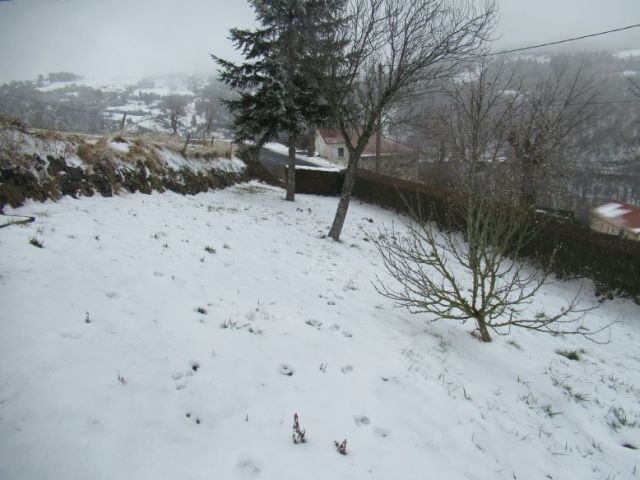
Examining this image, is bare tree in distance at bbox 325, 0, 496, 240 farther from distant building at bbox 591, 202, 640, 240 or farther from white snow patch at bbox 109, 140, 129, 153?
distant building at bbox 591, 202, 640, 240

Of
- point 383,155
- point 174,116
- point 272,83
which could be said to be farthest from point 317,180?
point 174,116

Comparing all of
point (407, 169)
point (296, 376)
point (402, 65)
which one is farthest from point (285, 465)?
point (407, 169)

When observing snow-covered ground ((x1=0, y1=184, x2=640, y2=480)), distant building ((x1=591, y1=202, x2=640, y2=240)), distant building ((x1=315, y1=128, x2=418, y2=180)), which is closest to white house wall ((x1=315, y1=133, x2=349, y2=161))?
distant building ((x1=315, y1=128, x2=418, y2=180))

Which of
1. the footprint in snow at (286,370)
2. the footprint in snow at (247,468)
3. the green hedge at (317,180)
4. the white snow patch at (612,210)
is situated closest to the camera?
the footprint in snow at (247,468)

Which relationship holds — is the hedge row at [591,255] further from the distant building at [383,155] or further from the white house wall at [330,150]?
the white house wall at [330,150]

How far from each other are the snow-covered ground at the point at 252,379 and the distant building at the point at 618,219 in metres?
34.9

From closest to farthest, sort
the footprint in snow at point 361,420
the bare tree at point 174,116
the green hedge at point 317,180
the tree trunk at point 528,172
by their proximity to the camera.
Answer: the footprint in snow at point 361,420 → the tree trunk at point 528,172 → the green hedge at point 317,180 → the bare tree at point 174,116

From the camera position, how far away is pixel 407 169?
36.8 metres

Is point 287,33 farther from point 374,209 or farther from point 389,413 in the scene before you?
point 389,413

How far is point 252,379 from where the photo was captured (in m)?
3.06

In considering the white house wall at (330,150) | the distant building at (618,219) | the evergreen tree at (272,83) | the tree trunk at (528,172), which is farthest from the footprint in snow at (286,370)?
the white house wall at (330,150)

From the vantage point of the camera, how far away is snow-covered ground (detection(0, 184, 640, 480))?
2275mm

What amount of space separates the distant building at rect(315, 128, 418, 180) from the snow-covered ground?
2842cm

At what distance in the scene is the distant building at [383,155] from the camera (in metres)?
34.2
